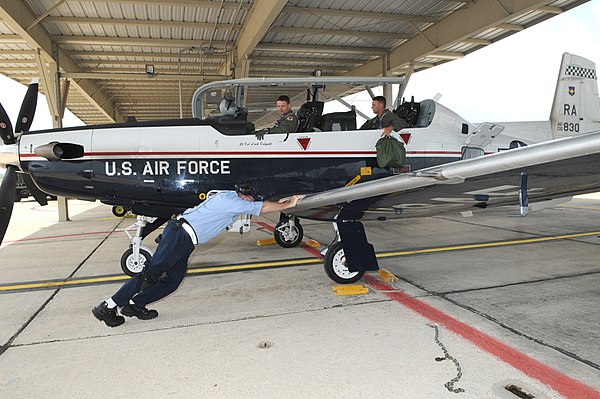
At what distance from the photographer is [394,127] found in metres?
4.86

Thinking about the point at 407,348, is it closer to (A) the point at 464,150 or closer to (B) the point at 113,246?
(A) the point at 464,150

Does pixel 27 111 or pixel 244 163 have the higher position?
pixel 27 111

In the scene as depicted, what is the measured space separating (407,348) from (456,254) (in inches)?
133

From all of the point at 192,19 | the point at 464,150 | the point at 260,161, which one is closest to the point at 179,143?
the point at 260,161

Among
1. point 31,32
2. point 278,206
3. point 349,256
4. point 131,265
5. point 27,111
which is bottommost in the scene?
point 131,265

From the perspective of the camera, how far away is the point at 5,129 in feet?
15.3

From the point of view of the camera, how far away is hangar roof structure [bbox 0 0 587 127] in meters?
9.09

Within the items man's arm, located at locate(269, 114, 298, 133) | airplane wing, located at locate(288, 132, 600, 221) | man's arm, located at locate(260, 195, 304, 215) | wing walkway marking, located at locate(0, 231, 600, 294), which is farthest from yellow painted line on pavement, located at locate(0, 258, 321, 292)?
man's arm, located at locate(260, 195, 304, 215)

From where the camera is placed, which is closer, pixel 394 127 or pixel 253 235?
pixel 394 127

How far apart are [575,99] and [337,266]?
7366 mm

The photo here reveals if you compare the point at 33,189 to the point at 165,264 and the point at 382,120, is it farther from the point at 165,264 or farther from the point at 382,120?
the point at 382,120

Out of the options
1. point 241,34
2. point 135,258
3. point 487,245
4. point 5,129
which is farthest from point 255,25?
point 487,245

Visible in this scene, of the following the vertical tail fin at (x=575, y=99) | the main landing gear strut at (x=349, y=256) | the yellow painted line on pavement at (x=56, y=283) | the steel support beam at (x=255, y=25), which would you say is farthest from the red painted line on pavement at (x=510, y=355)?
the vertical tail fin at (x=575, y=99)

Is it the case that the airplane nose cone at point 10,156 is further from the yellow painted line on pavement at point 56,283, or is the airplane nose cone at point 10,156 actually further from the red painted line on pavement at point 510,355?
the red painted line on pavement at point 510,355
